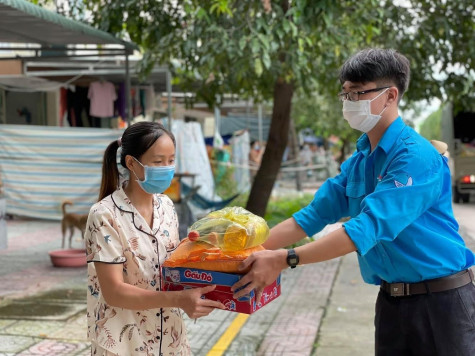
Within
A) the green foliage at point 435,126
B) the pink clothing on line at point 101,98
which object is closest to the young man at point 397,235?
the pink clothing on line at point 101,98

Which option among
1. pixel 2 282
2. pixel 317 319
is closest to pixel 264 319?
pixel 317 319

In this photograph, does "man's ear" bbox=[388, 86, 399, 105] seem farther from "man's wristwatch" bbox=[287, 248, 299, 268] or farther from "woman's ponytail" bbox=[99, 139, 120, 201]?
"woman's ponytail" bbox=[99, 139, 120, 201]

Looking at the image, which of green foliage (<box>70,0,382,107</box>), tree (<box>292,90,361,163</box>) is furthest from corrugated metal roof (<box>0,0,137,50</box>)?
tree (<box>292,90,361,163</box>)

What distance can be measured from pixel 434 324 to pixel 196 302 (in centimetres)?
101

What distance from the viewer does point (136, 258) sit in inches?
108

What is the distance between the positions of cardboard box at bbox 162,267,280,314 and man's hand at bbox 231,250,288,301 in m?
0.03

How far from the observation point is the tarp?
11.1m

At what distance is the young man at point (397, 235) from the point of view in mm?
2625

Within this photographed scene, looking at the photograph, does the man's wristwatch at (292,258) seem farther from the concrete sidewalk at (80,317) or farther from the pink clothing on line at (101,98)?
the pink clothing on line at (101,98)

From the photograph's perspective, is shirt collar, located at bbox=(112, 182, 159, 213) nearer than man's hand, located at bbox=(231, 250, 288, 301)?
No

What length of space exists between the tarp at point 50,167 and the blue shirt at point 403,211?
820cm

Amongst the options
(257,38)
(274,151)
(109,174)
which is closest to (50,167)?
(274,151)

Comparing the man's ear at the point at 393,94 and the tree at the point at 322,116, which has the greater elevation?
the man's ear at the point at 393,94

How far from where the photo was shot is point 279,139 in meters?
12.4
